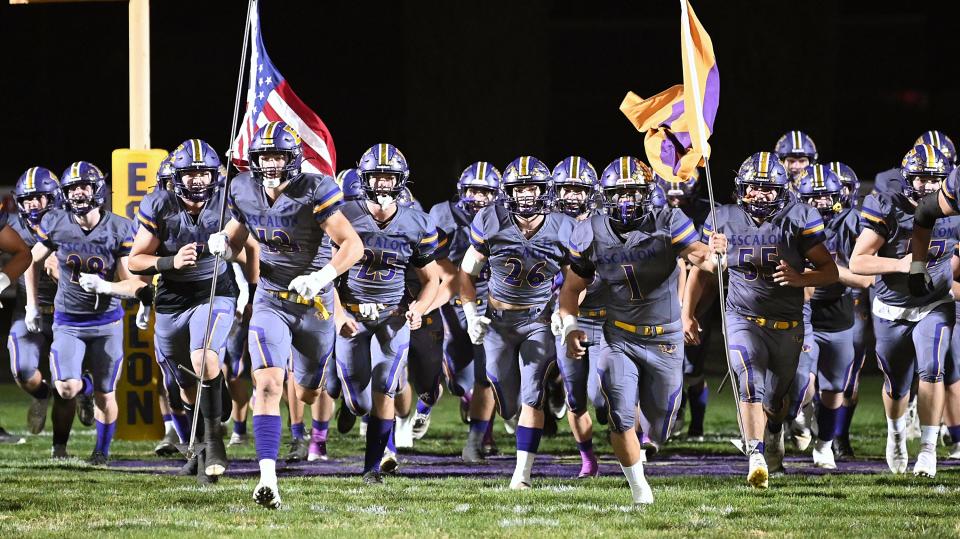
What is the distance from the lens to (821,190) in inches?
360

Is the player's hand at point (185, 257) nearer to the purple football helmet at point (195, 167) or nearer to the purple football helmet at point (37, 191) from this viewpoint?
the purple football helmet at point (195, 167)

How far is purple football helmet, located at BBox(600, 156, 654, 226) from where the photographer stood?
23.1ft

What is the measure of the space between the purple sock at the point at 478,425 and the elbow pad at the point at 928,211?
3.00 meters

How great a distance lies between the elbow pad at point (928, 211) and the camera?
7.39 m

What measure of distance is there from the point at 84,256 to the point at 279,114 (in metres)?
1.60

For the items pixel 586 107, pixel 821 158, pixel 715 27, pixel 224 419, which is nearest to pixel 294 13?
pixel 586 107

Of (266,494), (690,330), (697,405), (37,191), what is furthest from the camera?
(697,405)

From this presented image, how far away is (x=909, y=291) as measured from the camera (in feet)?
25.9

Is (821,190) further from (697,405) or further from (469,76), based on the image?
(469,76)

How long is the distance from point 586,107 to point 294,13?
4759 millimetres

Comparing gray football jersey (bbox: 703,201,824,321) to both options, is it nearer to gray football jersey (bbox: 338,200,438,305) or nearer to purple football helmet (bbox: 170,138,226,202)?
gray football jersey (bbox: 338,200,438,305)

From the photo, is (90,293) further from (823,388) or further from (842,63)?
(842,63)

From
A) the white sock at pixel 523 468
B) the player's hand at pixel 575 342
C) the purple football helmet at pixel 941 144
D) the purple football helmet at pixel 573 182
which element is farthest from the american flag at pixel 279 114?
the purple football helmet at pixel 941 144

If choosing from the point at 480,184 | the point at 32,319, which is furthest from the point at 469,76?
the point at 32,319
